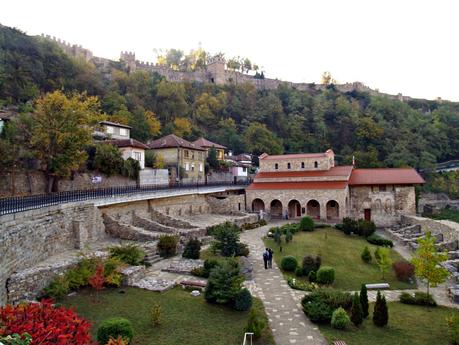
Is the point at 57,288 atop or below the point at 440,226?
atop

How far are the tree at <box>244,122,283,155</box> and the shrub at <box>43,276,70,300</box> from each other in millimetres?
54059

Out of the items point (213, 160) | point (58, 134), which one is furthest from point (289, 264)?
point (213, 160)

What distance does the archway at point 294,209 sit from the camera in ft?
130

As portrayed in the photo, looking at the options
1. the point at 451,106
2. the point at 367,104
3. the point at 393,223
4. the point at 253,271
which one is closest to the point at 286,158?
the point at 393,223

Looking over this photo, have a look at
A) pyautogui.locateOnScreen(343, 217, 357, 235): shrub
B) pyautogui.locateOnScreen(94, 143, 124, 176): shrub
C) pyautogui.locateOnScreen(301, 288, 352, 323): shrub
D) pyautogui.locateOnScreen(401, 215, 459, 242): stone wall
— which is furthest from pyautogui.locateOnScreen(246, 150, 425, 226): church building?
pyautogui.locateOnScreen(301, 288, 352, 323): shrub

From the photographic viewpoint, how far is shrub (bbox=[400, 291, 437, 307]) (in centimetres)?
1571

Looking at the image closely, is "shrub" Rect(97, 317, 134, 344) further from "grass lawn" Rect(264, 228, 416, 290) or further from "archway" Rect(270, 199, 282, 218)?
"archway" Rect(270, 199, 282, 218)

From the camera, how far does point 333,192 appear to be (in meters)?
36.3

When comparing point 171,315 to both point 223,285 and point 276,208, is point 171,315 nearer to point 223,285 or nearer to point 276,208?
point 223,285

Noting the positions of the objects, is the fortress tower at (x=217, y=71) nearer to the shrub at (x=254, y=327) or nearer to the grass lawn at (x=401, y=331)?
the grass lawn at (x=401, y=331)

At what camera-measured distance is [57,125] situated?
24156 mm

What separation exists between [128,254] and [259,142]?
51589 mm

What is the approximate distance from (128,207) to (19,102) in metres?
28.2

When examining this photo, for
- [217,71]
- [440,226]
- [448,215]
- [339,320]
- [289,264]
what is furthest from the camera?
[217,71]
